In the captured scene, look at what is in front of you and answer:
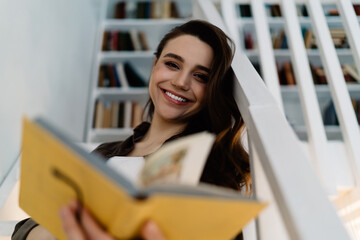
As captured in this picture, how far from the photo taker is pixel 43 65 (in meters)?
1.85

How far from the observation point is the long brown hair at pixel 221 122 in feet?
3.47

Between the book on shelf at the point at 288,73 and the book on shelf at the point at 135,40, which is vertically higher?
the book on shelf at the point at 135,40

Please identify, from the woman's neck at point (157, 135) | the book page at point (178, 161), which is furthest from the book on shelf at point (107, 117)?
the book page at point (178, 161)

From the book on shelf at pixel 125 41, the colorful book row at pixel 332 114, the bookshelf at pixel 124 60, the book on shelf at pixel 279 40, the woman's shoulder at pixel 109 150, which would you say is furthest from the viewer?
the book on shelf at pixel 125 41

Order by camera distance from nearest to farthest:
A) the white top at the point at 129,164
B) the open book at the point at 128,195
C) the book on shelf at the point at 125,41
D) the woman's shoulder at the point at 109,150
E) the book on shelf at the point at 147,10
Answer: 1. the open book at the point at 128,195
2. the white top at the point at 129,164
3. the woman's shoulder at the point at 109,150
4. the book on shelf at the point at 125,41
5. the book on shelf at the point at 147,10

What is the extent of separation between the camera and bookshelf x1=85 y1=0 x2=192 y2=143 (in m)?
2.71

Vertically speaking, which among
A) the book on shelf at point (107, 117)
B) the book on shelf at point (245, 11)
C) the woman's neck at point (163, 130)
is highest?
the book on shelf at point (245, 11)

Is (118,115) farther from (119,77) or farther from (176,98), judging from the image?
(176,98)

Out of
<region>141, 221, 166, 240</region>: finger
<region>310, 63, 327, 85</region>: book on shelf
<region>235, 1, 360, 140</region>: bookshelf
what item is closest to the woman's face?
<region>141, 221, 166, 240</region>: finger

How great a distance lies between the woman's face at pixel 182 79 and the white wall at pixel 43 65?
0.63 m

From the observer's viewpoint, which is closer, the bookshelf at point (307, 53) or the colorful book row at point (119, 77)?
the bookshelf at point (307, 53)

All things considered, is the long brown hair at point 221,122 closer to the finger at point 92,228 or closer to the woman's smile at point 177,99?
the woman's smile at point 177,99

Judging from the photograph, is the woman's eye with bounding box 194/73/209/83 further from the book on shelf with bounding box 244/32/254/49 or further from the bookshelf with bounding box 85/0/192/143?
the book on shelf with bounding box 244/32/254/49

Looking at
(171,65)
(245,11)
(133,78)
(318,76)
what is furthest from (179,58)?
(245,11)
